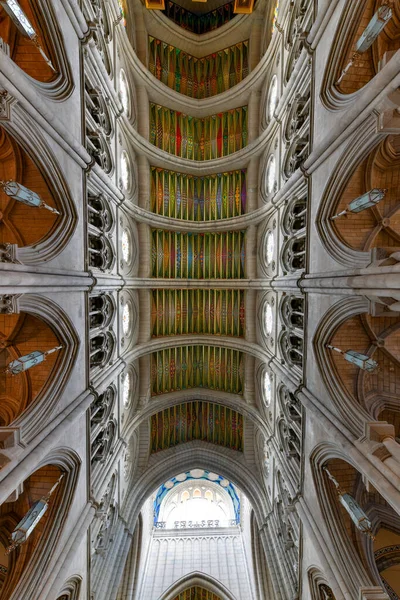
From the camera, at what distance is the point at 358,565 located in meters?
8.36

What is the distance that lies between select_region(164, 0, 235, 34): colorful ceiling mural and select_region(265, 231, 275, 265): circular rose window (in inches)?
481

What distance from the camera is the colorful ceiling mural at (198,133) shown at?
698 inches

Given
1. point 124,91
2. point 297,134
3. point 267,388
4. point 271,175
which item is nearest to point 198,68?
point 124,91

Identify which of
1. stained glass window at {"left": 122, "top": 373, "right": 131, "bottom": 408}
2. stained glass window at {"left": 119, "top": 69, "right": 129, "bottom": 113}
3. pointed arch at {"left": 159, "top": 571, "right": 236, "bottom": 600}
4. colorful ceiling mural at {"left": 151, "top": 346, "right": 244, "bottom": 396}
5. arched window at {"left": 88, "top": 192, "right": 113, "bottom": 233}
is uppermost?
stained glass window at {"left": 119, "top": 69, "right": 129, "bottom": 113}

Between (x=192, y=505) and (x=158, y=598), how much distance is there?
302 inches

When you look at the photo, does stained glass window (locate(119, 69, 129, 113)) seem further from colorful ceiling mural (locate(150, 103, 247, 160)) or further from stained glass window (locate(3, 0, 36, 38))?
stained glass window (locate(3, 0, 36, 38))

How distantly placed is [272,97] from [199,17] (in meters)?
7.62

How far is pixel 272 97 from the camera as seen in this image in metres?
15.0

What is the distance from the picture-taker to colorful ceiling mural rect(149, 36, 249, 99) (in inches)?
664

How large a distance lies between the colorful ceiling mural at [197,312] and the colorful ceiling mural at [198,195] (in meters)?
4.80

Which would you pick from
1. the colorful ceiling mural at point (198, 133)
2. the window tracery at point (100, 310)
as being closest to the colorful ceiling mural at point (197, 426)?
the window tracery at point (100, 310)

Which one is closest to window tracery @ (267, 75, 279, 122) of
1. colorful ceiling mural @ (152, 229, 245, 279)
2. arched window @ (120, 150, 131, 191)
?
colorful ceiling mural @ (152, 229, 245, 279)

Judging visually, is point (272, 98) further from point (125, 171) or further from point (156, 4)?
point (125, 171)

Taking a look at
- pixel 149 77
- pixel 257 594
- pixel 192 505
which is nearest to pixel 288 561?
pixel 257 594
